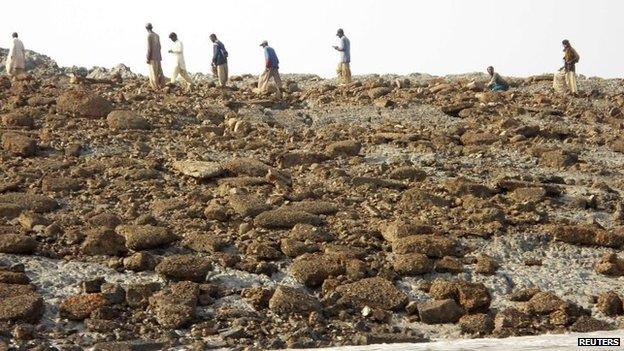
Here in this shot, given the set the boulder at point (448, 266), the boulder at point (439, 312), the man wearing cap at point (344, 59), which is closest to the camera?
the boulder at point (439, 312)

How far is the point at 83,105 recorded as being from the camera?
39.5 ft

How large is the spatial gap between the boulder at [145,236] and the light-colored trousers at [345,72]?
1028 centimetres

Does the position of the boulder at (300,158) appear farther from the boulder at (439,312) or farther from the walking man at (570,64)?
the walking man at (570,64)

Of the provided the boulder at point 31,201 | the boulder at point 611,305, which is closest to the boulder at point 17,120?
the boulder at point 31,201

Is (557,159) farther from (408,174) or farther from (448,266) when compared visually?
(448,266)

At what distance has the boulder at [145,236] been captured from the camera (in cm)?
734

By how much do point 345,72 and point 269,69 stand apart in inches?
98.7

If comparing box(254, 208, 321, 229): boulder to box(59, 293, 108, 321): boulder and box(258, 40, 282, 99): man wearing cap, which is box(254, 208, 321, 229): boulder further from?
box(258, 40, 282, 99): man wearing cap

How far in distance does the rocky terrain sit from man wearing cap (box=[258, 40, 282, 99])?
139cm

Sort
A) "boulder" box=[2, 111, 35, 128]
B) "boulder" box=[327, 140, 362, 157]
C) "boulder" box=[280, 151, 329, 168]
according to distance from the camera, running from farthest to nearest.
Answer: "boulder" box=[2, 111, 35, 128] → "boulder" box=[327, 140, 362, 157] → "boulder" box=[280, 151, 329, 168]

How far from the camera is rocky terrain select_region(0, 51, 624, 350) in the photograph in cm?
617

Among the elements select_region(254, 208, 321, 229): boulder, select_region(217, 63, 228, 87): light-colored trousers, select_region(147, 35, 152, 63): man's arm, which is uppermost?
select_region(147, 35, 152, 63): man's arm

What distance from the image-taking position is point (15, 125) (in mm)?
11258

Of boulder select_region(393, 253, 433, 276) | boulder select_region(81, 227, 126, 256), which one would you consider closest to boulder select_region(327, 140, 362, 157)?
boulder select_region(393, 253, 433, 276)
